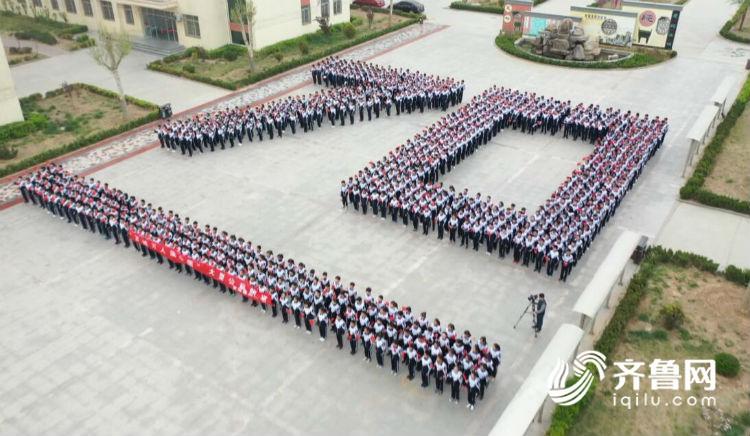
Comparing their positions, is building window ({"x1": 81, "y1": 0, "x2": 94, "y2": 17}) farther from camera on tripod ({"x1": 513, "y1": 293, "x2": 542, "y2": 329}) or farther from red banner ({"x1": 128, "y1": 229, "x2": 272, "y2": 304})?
camera on tripod ({"x1": 513, "y1": 293, "x2": 542, "y2": 329})

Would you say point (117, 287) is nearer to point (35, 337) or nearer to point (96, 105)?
point (35, 337)

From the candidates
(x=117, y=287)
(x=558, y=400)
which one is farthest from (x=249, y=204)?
(x=558, y=400)

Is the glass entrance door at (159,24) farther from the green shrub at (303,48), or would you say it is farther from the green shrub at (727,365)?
the green shrub at (727,365)

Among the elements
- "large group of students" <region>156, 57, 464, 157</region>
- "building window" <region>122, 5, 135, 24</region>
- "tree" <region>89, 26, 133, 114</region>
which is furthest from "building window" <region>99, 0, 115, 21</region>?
"large group of students" <region>156, 57, 464, 157</region>

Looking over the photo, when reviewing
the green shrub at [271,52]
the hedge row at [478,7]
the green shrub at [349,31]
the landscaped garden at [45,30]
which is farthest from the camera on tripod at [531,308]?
the hedge row at [478,7]

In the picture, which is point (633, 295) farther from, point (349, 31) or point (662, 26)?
point (349, 31)

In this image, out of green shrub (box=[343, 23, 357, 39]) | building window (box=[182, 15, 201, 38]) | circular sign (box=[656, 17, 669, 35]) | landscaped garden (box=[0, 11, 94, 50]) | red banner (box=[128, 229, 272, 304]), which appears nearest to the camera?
red banner (box=[128, 229, 272, 304])

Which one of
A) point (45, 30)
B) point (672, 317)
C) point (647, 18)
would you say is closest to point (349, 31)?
point (647, 18)
